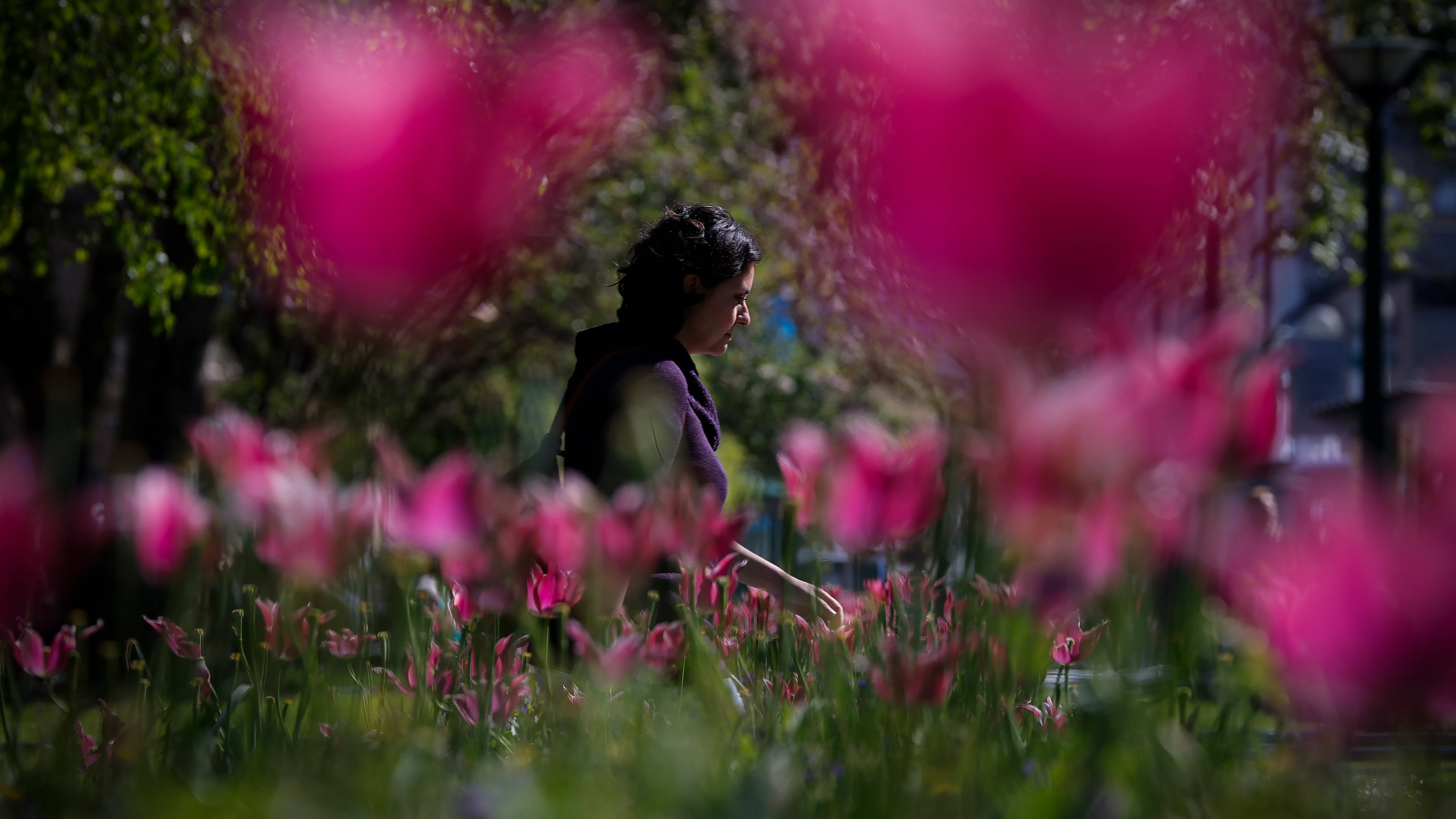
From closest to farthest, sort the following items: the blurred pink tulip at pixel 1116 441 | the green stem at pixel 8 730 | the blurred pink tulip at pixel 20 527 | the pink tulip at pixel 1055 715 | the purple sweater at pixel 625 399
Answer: the blurred pink tulip at pixel 1116 441
the blurred pink tulip at pixel 20 527
the green stem at pixel 8 730
the pink tulip at pixel 1055 715
the purple sweater at pixel 625 399

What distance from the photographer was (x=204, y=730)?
155 centimetres

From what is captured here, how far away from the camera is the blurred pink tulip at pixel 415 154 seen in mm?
1701

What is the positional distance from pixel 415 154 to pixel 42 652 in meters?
0.84

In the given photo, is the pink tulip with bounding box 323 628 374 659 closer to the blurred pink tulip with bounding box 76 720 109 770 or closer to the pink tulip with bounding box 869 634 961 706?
the blurred pink tulip with bounding box 76 720 109 770

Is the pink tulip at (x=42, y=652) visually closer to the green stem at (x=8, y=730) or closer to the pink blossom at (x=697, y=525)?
the green stem at (x=8, y=730)

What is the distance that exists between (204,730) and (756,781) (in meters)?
0.72

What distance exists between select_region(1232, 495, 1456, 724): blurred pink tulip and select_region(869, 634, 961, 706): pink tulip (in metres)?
0.51

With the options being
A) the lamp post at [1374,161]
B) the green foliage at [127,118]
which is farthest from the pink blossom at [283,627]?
the lamp post at [1374,161]

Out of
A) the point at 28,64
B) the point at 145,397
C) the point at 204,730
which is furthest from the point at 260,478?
the point at 145,397

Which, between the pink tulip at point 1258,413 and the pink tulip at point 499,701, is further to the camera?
the pink tulip at point 499,701

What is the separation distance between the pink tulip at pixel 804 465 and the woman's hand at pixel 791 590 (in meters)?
0.14

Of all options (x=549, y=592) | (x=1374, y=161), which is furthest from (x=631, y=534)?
(x=1374, y=161)

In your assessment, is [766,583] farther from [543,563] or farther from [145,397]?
[145,397]

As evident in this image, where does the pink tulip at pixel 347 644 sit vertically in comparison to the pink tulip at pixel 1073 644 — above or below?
below
